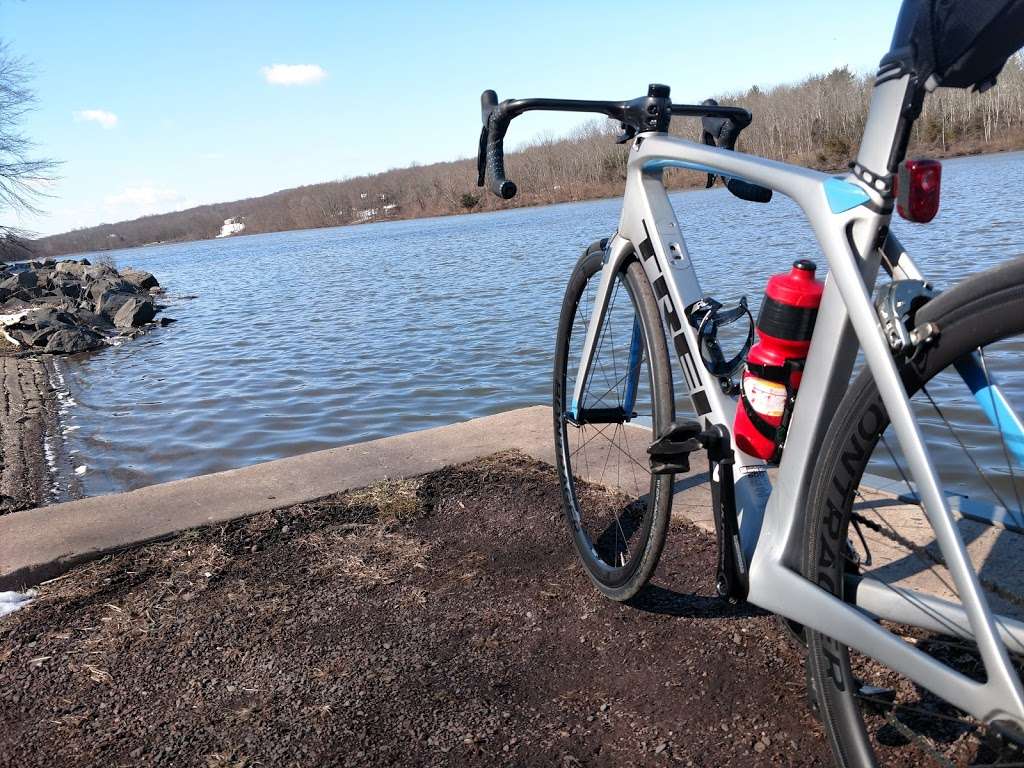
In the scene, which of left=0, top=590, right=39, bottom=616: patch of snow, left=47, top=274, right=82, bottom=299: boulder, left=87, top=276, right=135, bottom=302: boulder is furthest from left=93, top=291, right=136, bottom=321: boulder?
left=0, top=590, right=39, bottom=616: patch of snow

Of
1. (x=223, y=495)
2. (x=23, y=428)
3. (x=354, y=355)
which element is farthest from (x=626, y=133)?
(x=354, y=355)

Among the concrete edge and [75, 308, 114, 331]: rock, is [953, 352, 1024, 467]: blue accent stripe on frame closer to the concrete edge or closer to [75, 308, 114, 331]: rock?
the concrete edge

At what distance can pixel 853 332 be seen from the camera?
5.79 feet

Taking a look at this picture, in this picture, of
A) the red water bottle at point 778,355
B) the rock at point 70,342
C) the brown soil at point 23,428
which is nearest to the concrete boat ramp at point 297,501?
the red water bottle at point 778,355

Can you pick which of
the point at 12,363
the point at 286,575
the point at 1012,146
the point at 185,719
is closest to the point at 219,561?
the point at 286,575

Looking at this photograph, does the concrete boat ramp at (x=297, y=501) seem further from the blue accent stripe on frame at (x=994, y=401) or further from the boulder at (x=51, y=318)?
the boulder at (x=51, y=318)

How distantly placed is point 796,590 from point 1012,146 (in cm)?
7068

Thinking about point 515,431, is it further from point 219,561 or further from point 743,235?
point 743,235

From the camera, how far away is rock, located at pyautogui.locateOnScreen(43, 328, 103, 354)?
15.7 m

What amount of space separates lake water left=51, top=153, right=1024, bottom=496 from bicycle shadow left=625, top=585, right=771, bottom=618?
540 centimetres

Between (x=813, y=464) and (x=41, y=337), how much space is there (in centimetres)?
1757

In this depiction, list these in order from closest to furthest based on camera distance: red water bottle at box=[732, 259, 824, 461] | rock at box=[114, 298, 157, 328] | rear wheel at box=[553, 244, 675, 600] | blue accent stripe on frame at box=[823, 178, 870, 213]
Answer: blue accent stripe on frame at box=[823, 178, 870, 213]
red water bottle at box=[732, 259, 824, 461]
rear wheel at box=[553, 244, 675, 600]
rock at box=[114, 298, 157, 328]

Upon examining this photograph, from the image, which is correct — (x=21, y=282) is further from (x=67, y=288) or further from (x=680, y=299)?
(x=680, y=299)

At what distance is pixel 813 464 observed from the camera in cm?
182
